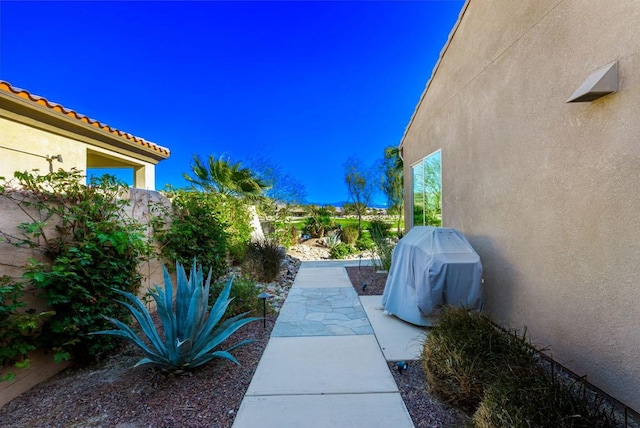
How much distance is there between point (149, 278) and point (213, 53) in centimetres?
993

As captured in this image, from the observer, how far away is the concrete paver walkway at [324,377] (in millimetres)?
2234

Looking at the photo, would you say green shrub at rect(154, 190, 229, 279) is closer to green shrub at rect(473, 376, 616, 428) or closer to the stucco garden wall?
the stucco garden wall

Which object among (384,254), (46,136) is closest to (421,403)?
(384,254)

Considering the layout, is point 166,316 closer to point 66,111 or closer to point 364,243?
point 66,111

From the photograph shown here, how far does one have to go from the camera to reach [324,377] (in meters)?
2.80

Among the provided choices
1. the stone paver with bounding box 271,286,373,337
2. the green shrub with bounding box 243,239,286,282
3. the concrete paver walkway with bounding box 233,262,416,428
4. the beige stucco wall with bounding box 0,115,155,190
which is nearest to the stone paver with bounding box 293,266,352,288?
the stone paver with bounding box 271,286,373,337

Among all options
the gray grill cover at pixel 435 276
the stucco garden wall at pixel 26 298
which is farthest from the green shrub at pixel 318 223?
the stucco garden wall at pixel 26 298

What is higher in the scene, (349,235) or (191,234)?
(191,234)

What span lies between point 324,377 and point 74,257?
8.42 ft

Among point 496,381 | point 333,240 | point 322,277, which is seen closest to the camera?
point 496,381

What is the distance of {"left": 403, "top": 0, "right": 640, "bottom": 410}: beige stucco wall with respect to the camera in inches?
87.7

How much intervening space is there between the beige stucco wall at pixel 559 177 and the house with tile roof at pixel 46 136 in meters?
6.75

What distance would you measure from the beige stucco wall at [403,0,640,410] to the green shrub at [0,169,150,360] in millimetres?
4290

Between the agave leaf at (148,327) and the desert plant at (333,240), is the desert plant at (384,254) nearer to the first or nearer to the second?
the desert plant at (333,240)
